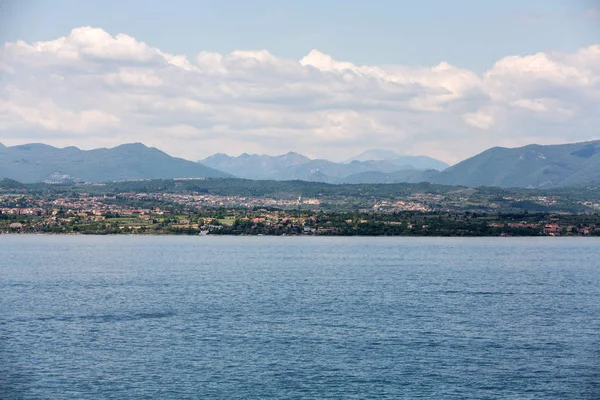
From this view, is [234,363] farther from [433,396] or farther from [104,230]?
[104,230]

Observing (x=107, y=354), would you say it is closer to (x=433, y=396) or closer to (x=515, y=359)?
(x=433, y=396)

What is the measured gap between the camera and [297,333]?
53.9 m

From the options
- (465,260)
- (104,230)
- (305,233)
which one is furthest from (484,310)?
(104,230)

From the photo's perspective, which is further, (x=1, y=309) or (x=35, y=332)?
(x=1, y=309)

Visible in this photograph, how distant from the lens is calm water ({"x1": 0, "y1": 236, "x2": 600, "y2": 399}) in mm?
41469

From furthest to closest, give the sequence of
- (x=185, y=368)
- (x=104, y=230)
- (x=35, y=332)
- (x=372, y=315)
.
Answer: (x=104, y=230) < (x=372, y=315) < (x=35, y=332) < (x=185, y=368)

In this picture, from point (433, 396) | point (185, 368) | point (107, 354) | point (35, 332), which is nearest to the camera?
point (433, 396)

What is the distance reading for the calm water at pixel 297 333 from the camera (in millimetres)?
41469

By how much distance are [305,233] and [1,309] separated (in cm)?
11332

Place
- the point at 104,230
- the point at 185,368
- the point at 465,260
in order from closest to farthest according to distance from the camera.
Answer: the point at 185,368, the point at 465,260, the point at 104,230

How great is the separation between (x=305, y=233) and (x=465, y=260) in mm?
60084

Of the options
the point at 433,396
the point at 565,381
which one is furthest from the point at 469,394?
the point at 565,381

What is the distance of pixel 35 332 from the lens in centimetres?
5366

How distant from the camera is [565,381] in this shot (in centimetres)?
4206
